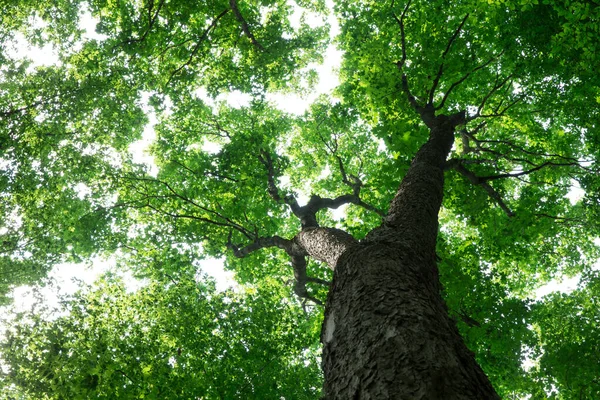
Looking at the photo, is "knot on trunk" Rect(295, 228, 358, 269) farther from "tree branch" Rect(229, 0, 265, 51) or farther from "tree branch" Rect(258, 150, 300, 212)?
"tree branch" Rect(229, 0, 265, 51)

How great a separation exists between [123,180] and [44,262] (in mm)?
4343

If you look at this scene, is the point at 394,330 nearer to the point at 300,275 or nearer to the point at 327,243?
the point at 327,243

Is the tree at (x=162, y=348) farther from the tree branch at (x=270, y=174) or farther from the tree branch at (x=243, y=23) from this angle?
the tree branch at (x=243, y=23)

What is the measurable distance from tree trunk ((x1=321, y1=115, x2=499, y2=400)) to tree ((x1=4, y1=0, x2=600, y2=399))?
0.08m

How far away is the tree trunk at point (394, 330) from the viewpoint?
1.85 metres

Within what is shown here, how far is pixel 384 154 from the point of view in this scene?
45.8 feet

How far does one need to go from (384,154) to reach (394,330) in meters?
12.2

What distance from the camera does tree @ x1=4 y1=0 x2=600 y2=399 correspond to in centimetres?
738

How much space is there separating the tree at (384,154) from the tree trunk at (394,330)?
0.26ft

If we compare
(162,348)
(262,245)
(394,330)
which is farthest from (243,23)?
(394,330)

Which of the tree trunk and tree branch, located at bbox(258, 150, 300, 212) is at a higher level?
tree branch, located at bbox(258, 150, 300, 212)

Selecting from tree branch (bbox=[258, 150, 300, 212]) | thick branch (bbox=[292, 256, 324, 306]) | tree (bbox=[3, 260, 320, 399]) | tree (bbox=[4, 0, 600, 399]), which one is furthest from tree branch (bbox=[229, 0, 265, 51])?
tree (bbox=[3, 260, 320, 399])

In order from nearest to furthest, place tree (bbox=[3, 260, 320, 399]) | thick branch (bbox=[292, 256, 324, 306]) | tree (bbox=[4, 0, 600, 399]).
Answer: tree (bbox=[3, 260, 320, 399]) < tree (bbox=[4, 0, 600, 399]) < thick branch (bbox=[292, 256, 324, 306])

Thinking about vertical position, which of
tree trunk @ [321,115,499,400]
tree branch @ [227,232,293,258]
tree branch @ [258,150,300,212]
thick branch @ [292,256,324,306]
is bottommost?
tree trunk @ [321,115,499,400]
